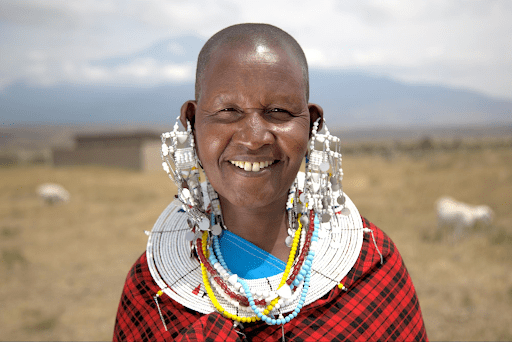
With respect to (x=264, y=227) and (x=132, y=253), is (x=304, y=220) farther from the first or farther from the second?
(x=132, y=253)

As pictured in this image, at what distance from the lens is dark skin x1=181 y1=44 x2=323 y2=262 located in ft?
4.91

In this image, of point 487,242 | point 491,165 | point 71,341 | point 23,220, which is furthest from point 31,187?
point 491,165

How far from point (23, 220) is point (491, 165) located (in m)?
21.2

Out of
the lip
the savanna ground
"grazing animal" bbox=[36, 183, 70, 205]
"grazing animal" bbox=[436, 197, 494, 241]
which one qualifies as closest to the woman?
the lip

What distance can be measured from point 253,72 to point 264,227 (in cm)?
76

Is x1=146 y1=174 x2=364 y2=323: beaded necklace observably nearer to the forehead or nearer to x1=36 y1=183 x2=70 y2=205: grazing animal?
the forehead

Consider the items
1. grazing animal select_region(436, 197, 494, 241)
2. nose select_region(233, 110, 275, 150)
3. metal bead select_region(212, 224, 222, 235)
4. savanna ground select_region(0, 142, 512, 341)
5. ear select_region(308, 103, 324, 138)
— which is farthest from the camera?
grazing animal select_region(436, 197, 494, 241)

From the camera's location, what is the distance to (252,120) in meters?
1.50

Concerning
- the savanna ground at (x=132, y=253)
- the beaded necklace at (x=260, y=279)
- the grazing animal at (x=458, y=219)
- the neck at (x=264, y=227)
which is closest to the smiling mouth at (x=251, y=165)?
the neck at (x=264, y=227)

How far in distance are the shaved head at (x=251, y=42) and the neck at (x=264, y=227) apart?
0.59 m

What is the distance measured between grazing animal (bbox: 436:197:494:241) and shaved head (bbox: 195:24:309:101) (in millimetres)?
8796

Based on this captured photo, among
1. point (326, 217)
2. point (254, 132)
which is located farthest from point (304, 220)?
point (254, 132)

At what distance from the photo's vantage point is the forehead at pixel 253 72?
58.9 inches

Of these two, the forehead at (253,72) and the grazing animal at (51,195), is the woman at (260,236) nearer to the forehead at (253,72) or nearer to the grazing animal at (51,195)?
the forehead at (253,72)
